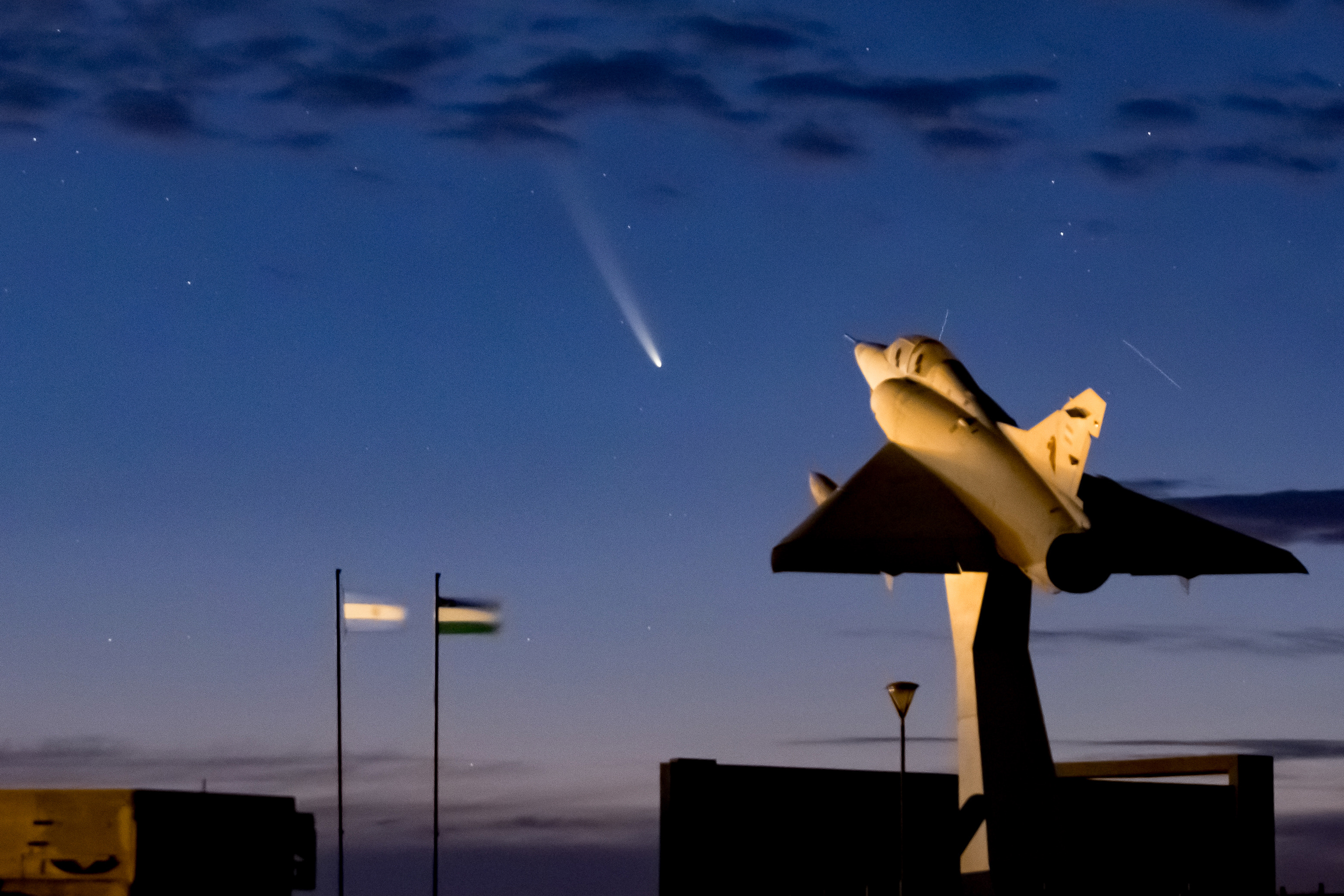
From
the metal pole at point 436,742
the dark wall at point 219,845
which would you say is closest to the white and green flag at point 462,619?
the metal pole at point 436,742

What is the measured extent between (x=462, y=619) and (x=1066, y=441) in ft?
49.0

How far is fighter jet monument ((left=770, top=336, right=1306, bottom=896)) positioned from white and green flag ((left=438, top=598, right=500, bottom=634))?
24.3ft

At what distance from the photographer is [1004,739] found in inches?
1521

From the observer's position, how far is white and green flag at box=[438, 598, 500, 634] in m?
42.6

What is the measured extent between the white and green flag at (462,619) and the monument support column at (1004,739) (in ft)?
36.4

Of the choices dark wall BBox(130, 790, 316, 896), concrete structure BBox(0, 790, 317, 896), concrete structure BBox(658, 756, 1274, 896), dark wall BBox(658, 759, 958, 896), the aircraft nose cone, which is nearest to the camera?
concrete structure BBox(0, 790, 317, 896)

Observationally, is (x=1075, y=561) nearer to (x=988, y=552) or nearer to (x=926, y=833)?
(x=988, y=552)

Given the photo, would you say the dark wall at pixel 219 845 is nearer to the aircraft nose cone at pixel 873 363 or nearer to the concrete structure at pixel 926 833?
the concrete structure at pixel 926 833

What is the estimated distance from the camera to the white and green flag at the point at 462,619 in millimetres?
42562

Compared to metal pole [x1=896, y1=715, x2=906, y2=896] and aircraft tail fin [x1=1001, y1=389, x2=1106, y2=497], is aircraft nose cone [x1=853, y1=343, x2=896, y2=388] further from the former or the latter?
metal pole [x1=896, y1=715, x2=906, y2=896]

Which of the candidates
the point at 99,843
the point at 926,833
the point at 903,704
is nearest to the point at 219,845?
the point at 99,843

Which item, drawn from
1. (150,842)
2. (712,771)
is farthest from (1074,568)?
(150,842)

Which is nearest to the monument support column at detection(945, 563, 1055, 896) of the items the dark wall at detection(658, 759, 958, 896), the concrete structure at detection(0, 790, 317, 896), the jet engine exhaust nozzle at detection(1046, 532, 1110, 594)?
the dark wall at detection(658, 759, 958, 896)

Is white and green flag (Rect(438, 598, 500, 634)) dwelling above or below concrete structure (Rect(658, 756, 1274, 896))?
above
